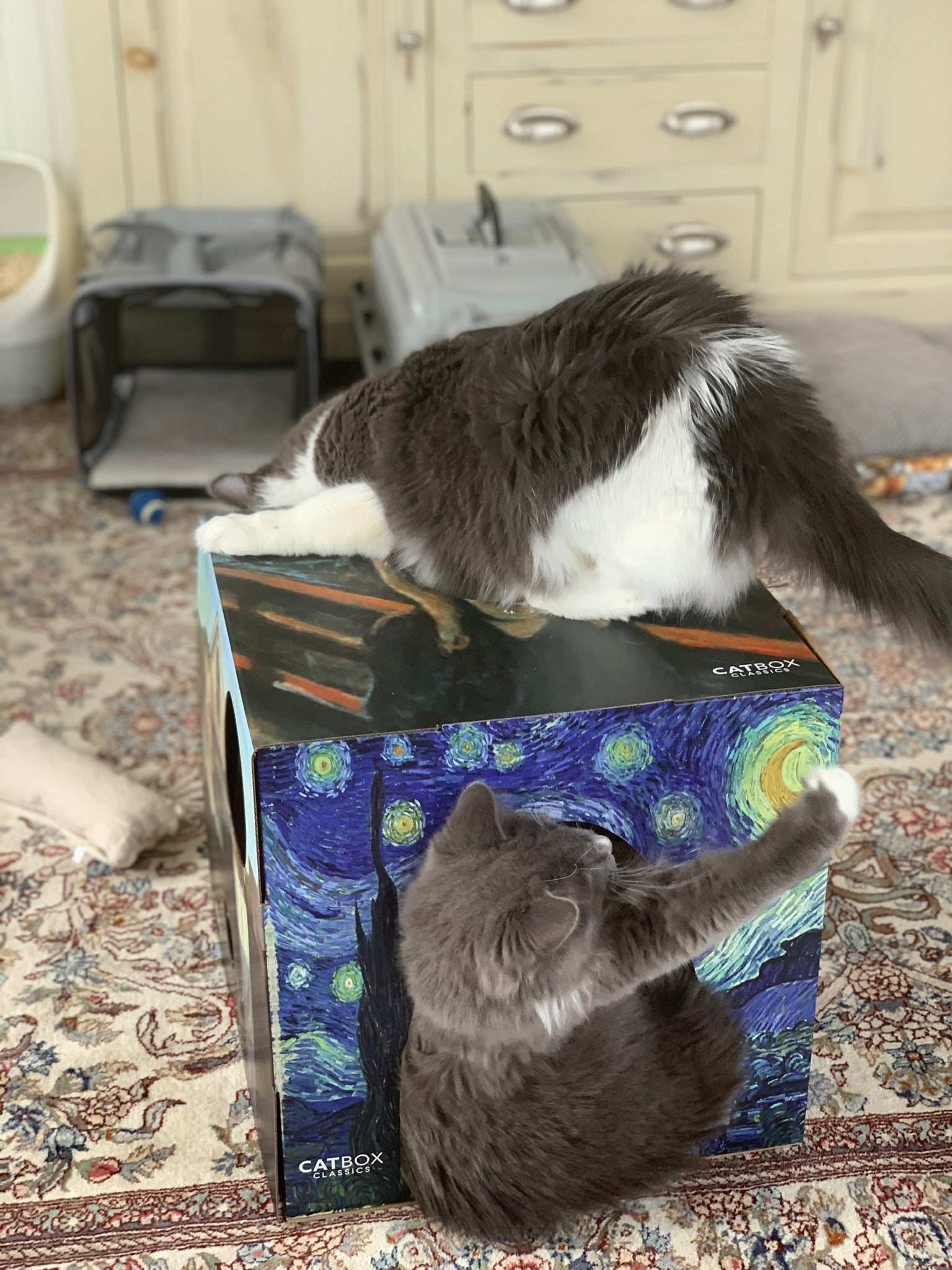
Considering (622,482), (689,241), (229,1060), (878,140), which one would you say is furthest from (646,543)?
(878,140)

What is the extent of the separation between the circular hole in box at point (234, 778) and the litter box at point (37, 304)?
6.36 ft

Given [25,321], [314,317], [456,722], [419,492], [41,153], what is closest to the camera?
[456,722]

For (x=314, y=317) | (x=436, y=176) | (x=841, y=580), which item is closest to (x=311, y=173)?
(x=436, y=176)

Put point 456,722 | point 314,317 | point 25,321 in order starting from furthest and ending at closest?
point 25,321
point 314,317
point 456,722

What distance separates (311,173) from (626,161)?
28.1 inches

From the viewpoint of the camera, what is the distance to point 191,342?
2.79m

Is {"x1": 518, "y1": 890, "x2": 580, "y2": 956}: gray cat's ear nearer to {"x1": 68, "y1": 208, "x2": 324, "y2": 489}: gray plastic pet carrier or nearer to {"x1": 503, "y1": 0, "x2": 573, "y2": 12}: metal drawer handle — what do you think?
{"x1": 68, "y1": 208, "x2": 324, "y2": 489}: gray plastic pet carrier

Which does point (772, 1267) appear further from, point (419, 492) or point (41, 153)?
point (41, 153)

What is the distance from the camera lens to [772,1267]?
1.03 metres

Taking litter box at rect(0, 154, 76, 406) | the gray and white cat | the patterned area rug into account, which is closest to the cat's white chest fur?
the gray and white cat

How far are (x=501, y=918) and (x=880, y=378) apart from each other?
6.59ft

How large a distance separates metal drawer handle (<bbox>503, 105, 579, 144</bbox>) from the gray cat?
219cm

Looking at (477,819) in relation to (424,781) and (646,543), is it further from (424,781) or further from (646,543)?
(646,543)

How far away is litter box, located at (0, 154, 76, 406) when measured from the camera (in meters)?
2.84
